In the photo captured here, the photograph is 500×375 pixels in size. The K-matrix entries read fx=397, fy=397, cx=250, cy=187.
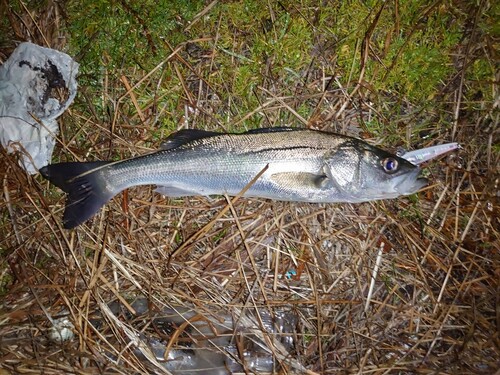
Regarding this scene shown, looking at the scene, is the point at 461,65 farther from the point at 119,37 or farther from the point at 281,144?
the point at 119,37

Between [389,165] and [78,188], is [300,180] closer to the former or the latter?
[389,165]

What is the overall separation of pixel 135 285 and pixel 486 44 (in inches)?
151

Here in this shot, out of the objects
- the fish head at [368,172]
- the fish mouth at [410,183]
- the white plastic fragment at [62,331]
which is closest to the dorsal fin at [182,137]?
the fish head at [368,172]

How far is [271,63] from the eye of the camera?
3.67 meters

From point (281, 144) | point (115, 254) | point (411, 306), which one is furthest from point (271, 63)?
point (411, 306)

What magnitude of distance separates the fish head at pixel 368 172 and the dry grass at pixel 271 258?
492 millimetres

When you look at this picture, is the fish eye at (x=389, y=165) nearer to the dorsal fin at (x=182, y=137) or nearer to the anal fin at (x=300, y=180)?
the anal fin at (x=300, y=180)

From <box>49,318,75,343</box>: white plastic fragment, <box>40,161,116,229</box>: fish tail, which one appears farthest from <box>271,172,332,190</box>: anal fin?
<box>49,318,75,343</box>: white plastic fragment

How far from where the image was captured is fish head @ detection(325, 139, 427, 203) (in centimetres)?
312

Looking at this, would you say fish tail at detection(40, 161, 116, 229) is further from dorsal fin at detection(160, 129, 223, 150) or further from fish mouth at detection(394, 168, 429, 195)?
fish mouth at detection(394, 168, 429, 195)

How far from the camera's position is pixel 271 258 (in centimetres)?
362

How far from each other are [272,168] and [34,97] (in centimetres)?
223

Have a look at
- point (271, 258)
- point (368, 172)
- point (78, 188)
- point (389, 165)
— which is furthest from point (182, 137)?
point (389, 165)

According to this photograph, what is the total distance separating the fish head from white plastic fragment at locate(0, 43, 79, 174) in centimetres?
239
